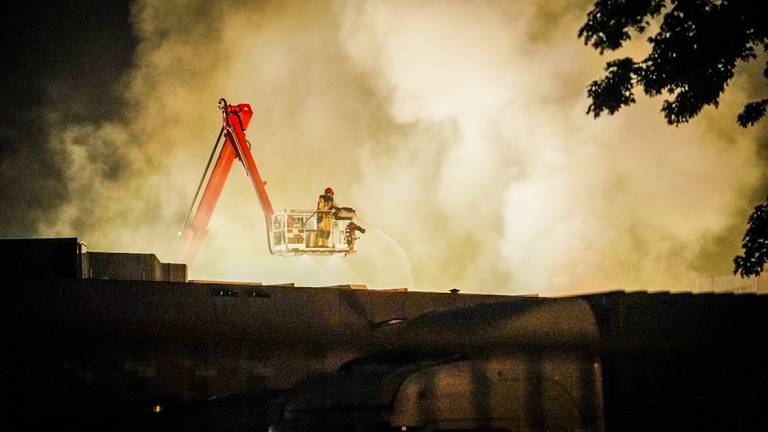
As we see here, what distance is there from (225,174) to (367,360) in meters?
22.0

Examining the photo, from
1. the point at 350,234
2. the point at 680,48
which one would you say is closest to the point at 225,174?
the point at 350,234

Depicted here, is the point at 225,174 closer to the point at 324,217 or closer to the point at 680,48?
the point at 324,217

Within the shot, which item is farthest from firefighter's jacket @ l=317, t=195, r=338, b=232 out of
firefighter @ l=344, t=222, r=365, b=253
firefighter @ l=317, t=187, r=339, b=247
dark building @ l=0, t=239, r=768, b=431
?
dark building @ l=0, t=239, r=768, b=431

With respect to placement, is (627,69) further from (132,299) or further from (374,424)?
(132,299)

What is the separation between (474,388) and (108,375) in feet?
27.4

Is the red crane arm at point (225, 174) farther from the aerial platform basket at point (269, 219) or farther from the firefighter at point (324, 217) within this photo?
the firefighter at point (324, 217)

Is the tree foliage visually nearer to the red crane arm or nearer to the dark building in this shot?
the dark building

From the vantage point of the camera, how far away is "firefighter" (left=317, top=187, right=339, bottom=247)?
3017 cm

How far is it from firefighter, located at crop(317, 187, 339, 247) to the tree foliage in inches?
746

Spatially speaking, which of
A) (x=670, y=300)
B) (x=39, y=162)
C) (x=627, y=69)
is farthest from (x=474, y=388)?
(x=39, y=162)

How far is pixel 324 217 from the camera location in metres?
30.3

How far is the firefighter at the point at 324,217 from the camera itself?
30172 millimetres

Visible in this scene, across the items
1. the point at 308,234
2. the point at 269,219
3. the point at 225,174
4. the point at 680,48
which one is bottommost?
Result: the point at 680,48

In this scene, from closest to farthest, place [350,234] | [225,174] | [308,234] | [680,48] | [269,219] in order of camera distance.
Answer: [680,48] → [308,234] → [350,234] → [269,219] → [225,174]
